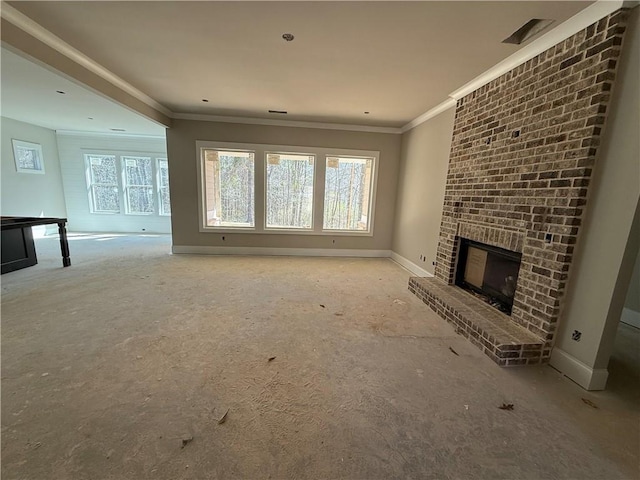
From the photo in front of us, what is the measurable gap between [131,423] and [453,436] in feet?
6.23

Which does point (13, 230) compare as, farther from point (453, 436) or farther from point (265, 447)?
point (453, 436)

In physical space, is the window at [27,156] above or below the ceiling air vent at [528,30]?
below

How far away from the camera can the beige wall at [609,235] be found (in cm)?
180

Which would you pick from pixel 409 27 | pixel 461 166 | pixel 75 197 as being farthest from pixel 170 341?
pixel 75 197

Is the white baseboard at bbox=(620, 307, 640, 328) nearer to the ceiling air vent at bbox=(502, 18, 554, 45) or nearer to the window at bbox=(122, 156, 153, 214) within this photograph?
the ceiling air vent at bbox=(502, 18, 554, 45)

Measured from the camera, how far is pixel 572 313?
6.98ft

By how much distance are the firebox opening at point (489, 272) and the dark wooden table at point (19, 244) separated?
20.8 feet

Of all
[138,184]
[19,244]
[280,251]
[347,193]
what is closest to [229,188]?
[280,251]

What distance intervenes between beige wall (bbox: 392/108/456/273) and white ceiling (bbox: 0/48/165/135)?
16.2ft

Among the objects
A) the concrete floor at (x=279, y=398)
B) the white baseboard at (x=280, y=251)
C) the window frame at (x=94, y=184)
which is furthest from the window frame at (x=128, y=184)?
the concrete floor at (x=279, y=398)

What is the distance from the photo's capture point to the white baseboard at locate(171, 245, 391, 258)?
5.63 metres

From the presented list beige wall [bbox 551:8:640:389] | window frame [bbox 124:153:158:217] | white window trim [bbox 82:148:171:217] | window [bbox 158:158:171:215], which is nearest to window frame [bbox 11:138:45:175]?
white window trim [bbox 82:148:171:217]

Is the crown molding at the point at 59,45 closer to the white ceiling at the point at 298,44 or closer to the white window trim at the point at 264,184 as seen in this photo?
the white ceiling at the point at 298,44

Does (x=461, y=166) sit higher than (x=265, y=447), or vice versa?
(x=461, y=166)
